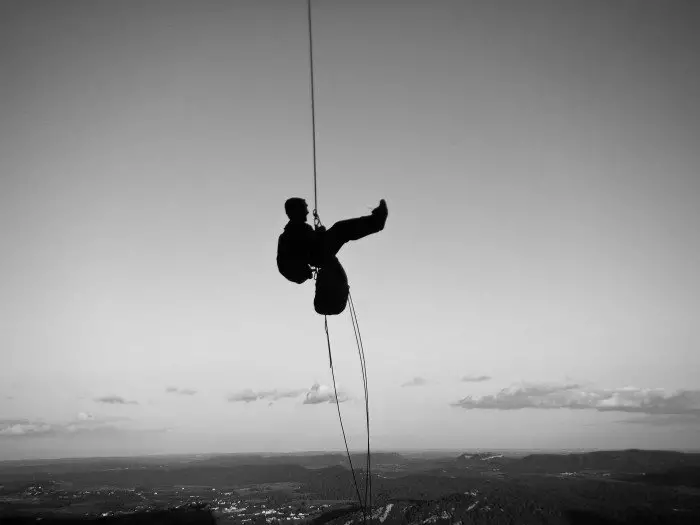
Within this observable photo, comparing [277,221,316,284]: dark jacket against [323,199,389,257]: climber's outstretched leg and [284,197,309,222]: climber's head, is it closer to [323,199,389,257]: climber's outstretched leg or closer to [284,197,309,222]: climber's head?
[284,197,309,222]: climber's head

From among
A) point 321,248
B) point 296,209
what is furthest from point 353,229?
point 296,209

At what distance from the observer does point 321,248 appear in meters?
6.87

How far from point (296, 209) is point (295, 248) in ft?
2.11

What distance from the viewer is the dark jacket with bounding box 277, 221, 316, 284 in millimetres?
6738

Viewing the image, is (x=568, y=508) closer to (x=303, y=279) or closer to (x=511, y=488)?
(x=511, y=488)

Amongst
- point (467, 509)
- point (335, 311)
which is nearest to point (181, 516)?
point (467, 509)

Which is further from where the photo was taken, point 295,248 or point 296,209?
point 295,248

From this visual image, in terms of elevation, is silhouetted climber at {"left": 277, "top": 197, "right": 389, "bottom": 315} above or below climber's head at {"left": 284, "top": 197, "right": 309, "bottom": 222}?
below

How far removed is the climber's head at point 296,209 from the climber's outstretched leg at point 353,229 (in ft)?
1.71

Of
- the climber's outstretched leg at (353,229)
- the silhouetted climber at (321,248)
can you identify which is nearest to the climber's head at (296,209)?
the silhouetted climber at (321,248)

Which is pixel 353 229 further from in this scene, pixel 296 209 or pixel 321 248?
pixel 296 209

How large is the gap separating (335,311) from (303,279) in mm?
837

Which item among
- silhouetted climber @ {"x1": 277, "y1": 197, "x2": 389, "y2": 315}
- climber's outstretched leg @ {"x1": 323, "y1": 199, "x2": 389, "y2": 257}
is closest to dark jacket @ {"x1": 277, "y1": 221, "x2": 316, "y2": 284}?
silhouetted climber @ {"x1": 277, "y1": 197, "x2": 389, "y2": 315}

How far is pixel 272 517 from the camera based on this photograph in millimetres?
154750
